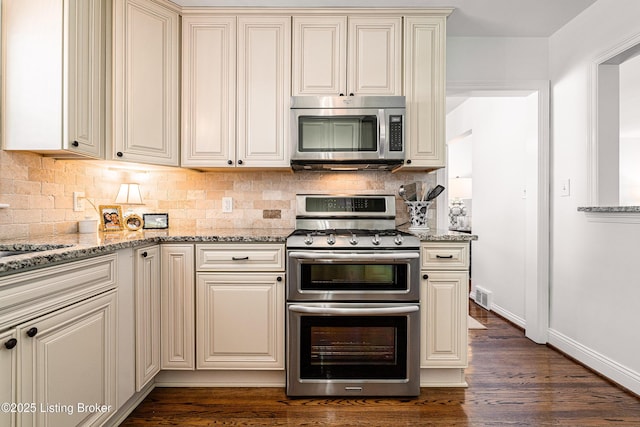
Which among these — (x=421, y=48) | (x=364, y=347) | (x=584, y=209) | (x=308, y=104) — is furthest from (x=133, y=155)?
(x=584, y=209)

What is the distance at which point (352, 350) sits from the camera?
205 cm

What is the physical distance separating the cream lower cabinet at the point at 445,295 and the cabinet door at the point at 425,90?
2.04 feet

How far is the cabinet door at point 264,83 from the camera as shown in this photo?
2.36 meters

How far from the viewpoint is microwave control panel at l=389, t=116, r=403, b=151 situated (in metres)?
2.25

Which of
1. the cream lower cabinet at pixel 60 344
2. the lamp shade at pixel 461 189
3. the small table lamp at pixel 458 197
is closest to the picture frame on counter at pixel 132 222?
the cream lower cabinet at pixel 60 344

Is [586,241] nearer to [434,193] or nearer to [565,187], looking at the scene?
[565,187]

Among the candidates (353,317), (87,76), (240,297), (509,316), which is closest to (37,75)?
(87,76)

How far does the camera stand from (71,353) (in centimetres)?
137

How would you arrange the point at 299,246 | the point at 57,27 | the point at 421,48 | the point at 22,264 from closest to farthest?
the point at 22,264 → the point at 57,27 → the point at 299,246 → the point at 421,48

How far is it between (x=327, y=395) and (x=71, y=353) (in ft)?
4.30

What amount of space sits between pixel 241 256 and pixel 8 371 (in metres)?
1.14

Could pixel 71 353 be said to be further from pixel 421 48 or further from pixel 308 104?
pixel 421 48

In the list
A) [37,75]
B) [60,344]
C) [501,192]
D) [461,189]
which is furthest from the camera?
[461,189]

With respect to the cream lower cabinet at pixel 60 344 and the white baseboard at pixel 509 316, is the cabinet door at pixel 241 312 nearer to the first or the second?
the cream lower cabinet at pixel 60 344
